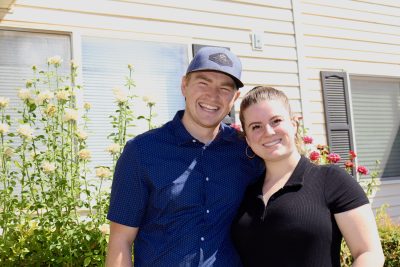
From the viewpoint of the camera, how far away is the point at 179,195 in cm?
212

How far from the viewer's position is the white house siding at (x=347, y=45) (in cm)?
638

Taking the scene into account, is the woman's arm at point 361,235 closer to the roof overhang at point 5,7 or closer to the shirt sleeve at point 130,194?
the shirt sleeve at point 130,194

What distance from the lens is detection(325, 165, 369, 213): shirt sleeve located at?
1921 millimetres

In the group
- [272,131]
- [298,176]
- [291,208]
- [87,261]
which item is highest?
[272,131]

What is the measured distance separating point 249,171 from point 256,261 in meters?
0.47

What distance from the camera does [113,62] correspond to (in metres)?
4.93

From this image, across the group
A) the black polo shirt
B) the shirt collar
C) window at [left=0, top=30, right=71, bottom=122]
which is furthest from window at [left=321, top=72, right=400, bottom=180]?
the black polo shirt

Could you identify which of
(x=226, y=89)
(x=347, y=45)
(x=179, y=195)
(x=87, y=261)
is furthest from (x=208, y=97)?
(x=347, y=45)

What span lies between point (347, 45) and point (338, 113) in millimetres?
962

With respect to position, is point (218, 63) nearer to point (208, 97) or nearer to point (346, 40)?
point (208, 97)

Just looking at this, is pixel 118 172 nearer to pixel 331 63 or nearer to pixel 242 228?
pixel 242 228

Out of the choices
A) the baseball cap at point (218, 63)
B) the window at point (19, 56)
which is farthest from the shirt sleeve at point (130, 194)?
the window at point (19, 56)

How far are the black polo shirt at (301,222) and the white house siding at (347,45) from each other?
4.20 m

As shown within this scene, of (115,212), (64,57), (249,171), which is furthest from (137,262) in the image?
(64,57)
